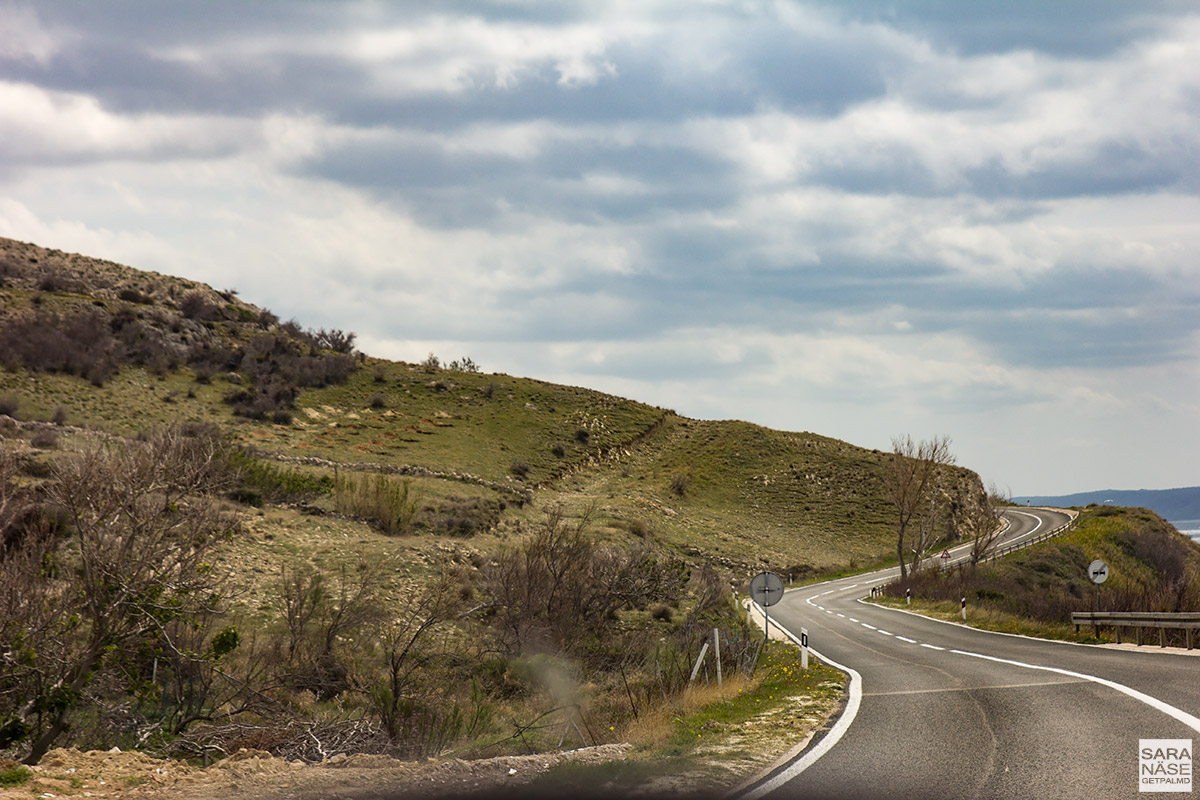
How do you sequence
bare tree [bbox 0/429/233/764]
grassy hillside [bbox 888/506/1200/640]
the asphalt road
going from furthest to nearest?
grassy hillside [bbox 888/506/1200/640] → bare tree [bbox 0/429/233/764] → the asphalt road

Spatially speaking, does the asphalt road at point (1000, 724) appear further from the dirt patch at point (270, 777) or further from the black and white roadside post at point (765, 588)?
the dirt patch at point (270, 777)

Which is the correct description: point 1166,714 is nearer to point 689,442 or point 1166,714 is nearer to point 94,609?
point 94,609

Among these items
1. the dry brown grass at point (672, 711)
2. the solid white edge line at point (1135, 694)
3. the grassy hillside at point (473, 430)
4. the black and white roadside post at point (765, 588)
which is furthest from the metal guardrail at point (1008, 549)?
the dry brown grass at point (672, 711)

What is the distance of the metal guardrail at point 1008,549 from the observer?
2164 inches

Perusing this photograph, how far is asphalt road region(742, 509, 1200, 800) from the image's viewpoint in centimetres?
650

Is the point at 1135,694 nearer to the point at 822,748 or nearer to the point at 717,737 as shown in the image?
the point at 822,748

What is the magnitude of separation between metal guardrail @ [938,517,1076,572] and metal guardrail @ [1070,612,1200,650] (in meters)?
35.0

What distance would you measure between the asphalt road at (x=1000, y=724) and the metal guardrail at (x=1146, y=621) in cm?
61

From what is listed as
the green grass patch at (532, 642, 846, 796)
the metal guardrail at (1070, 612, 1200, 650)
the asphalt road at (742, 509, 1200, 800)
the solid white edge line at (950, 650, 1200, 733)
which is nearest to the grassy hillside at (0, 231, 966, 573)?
the metal guardrail at (1070, 612, 1200, 650)

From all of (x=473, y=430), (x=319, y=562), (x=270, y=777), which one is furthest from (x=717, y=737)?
(x=473, y=430)

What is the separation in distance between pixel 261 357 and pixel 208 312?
12158 millimetres

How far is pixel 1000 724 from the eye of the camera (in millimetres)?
8828

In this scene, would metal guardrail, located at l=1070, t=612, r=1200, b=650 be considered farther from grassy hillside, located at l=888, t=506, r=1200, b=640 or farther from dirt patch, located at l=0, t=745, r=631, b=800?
dirt patch, located at l=0, t=745, r=631, b=800

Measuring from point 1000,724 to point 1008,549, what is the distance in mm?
58417
